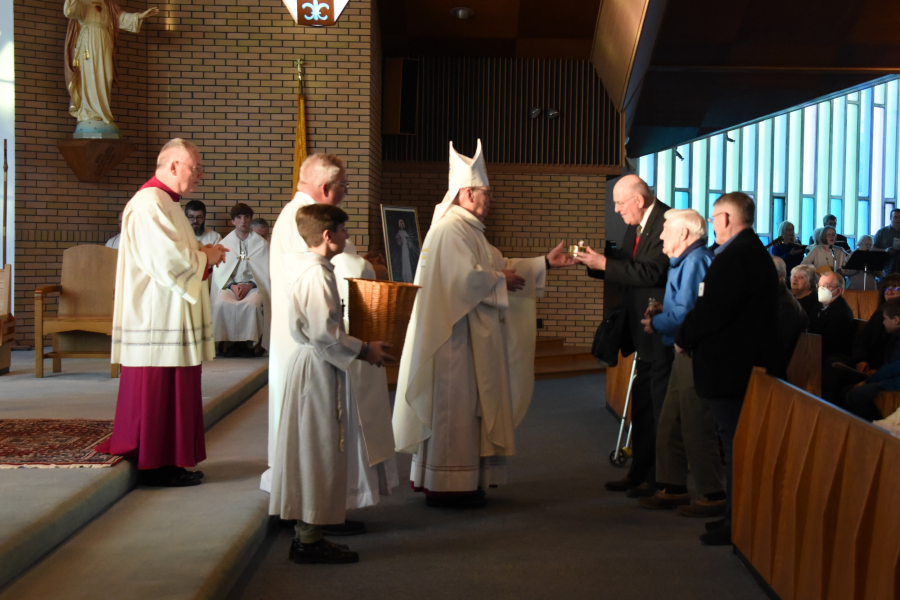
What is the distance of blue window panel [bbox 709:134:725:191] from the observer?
57.8ft

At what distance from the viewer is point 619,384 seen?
704 cm

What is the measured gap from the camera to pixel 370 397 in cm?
367

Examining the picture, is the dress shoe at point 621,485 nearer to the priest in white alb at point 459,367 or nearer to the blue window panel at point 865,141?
the priest in white alb at point 459,367

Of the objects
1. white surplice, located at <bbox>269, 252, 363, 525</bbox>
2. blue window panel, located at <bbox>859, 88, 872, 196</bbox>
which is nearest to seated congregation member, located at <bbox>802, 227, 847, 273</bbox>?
blue window panel, located at <bbox>859, 88, 872, 196</bbox>

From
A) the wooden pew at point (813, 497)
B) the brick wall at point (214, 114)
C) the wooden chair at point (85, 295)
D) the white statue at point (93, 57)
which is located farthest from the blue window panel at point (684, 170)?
the wooden pew at point (813, 497)

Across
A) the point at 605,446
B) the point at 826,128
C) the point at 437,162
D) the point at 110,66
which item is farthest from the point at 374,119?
the point at 826,128

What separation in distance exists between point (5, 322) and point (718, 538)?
19.1 feet

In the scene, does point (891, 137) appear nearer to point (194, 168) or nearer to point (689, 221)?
point (689, 221)

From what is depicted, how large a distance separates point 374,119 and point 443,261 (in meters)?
5.51

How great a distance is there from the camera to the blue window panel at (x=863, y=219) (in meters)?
20.9

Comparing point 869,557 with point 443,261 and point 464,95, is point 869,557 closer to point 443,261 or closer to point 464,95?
point 443,261

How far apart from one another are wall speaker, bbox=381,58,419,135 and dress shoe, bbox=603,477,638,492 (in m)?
6.43

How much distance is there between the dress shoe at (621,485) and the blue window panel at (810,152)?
55.5 ft

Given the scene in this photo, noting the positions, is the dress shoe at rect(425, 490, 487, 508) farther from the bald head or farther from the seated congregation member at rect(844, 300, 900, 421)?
the seated congregation member at rect(844, 300, 900, 421)
